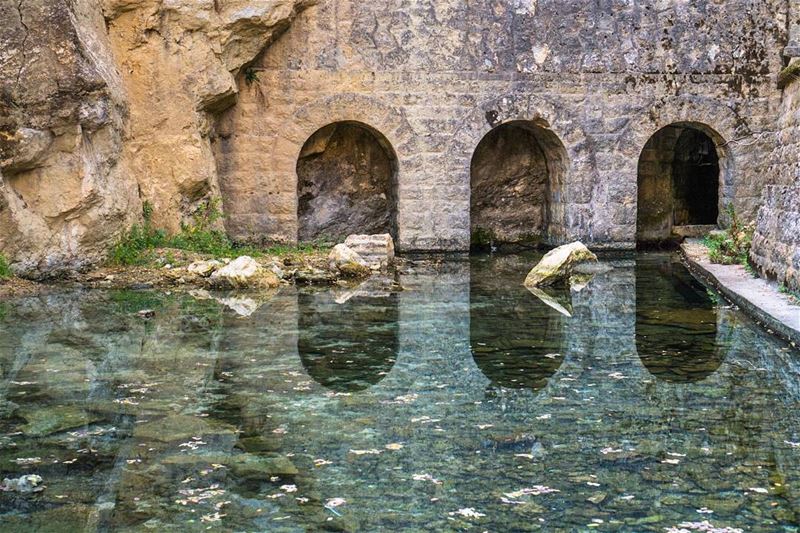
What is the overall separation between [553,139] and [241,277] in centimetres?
613

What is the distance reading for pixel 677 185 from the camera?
16.9 m

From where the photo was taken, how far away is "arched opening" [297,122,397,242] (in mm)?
15031

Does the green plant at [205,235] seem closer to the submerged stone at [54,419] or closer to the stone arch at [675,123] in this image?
the stone arch at [675,123]

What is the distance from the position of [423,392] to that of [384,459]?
132 cm

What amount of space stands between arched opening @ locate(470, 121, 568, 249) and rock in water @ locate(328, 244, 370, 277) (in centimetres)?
453

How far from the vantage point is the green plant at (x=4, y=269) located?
10.1 meters

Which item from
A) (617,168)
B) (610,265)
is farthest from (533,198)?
(610,265)

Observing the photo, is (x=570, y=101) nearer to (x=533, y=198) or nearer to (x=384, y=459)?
(x=533, y=198)

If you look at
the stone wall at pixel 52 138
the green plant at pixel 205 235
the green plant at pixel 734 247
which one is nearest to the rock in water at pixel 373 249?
the green plant at pixel 205 235

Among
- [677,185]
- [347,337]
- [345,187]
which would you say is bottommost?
[347,337]

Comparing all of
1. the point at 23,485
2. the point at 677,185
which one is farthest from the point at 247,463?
the point at 677,185

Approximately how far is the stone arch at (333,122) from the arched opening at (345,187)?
0.79 m

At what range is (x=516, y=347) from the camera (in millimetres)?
7250

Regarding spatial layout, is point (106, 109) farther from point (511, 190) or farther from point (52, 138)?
point (511, 190)
